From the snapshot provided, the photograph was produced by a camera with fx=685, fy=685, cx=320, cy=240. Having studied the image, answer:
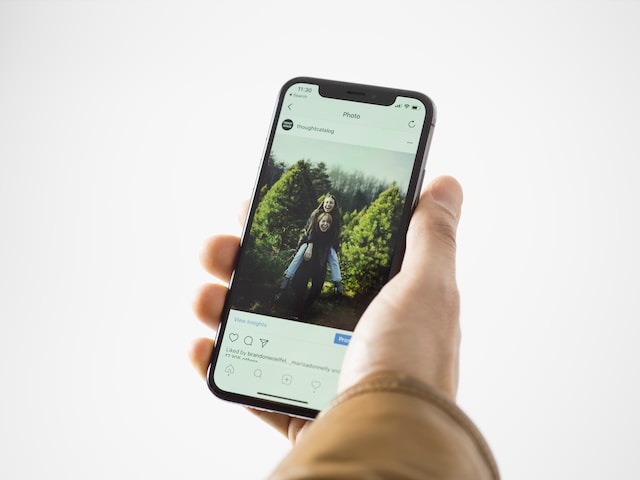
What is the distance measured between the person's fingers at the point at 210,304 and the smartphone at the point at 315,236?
0.15 feet

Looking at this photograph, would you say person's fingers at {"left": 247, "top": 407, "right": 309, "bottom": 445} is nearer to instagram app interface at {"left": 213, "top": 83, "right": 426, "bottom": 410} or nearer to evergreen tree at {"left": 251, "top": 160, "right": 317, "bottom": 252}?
instagram app interface at {"left": 213, "top": 83, "right": 426, "bottom": 410}

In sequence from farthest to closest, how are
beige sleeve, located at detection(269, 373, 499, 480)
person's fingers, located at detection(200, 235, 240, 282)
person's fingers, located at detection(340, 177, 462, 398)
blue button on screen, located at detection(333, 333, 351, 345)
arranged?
1. person's fingers, located at detection(200, 235, 240, 282)
2. blue button on screen, located at detection(333, 333, 351, 345)
3. person's fingers, located at detection(340, 177, 462, 398)
4. beige sleeve, located at detection(269, 373, 499, 480)

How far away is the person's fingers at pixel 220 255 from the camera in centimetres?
82

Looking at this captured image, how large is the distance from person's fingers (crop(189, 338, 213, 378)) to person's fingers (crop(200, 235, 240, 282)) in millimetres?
88

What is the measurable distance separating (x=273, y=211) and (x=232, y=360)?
6.6 inches

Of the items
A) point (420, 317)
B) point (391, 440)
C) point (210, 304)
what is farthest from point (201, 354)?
point (391, 440)

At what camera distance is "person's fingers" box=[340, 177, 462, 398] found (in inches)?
23.0

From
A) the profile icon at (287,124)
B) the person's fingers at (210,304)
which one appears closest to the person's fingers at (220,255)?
the person's fingers at (210,304)

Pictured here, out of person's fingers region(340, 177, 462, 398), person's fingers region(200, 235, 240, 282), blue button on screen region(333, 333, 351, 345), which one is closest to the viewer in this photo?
person's fingers region(340, 177, 462, 398)

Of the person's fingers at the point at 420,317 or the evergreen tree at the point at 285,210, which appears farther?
the evergreen tree at the point at 285,210

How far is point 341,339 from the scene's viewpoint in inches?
27.5

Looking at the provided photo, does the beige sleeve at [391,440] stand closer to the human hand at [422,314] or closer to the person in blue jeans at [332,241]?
the human hand at [422,314]

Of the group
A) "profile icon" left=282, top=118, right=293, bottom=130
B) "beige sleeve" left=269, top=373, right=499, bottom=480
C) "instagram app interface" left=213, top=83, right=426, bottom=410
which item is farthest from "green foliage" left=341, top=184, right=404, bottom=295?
"beige sleeve" left=269, top=373, right=499, bottom=480

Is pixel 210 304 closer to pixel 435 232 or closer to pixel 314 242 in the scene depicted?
pixel 314 242
